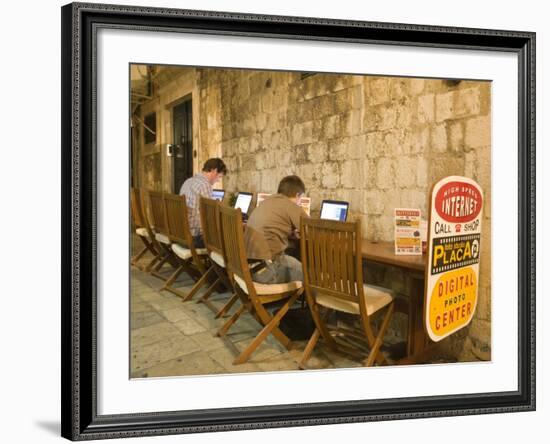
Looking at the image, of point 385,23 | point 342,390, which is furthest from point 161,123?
point 342,390

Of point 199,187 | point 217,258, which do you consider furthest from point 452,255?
point 199,187

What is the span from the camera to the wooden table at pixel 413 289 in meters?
2.70

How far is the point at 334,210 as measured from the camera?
2836 mm

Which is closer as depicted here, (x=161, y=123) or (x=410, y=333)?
(x=161, y=123)

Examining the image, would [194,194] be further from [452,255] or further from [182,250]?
[452,255]

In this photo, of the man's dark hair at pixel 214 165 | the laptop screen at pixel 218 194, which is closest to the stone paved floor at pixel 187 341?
the laptop screen at pixel 218 194

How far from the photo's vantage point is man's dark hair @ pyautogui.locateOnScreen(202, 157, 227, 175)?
8.29ft

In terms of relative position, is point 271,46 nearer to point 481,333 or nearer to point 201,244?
point 201,244

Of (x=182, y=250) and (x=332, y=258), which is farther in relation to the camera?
(x=332, y=258)

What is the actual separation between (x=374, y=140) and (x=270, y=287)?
822mm

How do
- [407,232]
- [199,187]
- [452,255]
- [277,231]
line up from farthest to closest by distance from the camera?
1. [407,232]
2. [452,255]
3. [277,231]
4. [199,187]

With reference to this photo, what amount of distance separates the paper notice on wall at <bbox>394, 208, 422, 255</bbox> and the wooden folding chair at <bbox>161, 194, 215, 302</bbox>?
94 cm

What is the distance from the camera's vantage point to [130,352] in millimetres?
2385

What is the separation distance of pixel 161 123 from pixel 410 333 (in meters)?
1.40
